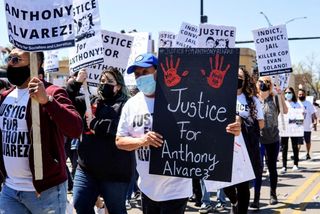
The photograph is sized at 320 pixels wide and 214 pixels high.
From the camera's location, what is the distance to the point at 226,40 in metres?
10.5

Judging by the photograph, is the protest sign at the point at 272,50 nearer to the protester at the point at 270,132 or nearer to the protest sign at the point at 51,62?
the protester at the point at 270,132

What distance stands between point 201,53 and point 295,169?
8.77m

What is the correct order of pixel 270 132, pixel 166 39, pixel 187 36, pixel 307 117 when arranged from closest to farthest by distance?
pixel 270 132 → pixel 166 39 → pixel 187 36 → pixel 307 117

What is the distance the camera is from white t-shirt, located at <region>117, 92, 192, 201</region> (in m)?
3.90

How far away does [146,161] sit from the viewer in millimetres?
3973

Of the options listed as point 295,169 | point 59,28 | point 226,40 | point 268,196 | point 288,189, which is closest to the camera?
point 59,28

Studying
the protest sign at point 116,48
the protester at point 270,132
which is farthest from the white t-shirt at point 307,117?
the protest sign at point 116,48

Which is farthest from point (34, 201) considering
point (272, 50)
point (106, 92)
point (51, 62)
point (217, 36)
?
point (51, 62)

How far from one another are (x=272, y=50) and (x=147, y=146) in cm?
661

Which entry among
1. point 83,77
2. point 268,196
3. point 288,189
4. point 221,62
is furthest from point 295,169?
point 221,62

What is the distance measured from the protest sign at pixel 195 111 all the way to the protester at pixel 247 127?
2.40 metres

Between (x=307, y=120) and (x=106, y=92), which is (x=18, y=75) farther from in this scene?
(x=307, y=120)

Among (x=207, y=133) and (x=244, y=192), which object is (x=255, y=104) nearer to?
(x=244, y=192)

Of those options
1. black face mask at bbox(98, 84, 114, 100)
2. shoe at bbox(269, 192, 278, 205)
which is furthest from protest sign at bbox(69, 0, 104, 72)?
shoe at bbox(269, 192, 278, 205)
